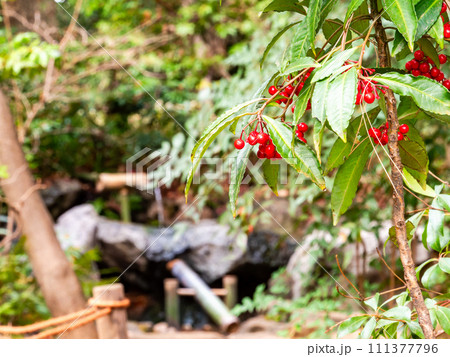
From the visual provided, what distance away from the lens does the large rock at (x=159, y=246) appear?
3.40 meters

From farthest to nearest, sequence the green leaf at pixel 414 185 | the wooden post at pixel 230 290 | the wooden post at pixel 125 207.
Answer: the wooden post at pixel 125 207 < the wooden post at pixel 230 290 < the green leaf at pixel 414 185

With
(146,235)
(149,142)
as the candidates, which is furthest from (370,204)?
(149,142)

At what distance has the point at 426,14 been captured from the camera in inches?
15.6

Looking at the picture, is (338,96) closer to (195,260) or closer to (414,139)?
(414,139)

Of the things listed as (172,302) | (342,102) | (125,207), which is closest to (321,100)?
(342,102)

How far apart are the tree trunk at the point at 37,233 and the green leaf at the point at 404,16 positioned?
5.33 feet

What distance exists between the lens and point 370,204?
4.63 feet

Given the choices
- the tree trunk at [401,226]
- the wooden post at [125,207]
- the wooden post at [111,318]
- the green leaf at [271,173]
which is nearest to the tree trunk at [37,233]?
the wooden post at [111,318]

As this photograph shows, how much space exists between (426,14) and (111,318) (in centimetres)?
119

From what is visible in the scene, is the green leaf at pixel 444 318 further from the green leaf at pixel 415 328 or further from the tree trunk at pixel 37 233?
the tree trunk at pixel 37 233

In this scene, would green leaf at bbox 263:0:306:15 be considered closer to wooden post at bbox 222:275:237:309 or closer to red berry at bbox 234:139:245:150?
red berry at bbox 234:139:245:150

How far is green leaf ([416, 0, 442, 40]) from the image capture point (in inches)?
15.4

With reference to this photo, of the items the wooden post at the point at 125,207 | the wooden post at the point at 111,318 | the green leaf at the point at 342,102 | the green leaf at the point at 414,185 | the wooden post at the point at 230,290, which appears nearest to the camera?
the green leaf at the point at 342,102

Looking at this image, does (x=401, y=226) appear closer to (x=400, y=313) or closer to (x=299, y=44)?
(x=400, y=313)
